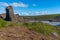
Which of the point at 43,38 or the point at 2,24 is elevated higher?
the point at 2,24

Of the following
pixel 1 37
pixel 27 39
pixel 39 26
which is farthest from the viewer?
pixel 39 26

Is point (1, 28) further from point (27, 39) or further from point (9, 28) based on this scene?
point (27, 39)

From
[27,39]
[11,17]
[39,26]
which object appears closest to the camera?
[27,39]

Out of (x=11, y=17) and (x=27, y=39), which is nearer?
(x=27, y=39)

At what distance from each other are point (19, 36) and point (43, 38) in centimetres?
123

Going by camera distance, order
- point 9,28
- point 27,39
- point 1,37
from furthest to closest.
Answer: point 9,28, point 27,39, point 1,37

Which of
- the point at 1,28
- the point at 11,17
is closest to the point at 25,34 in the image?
the point at 1,28

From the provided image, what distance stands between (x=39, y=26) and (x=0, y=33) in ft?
9.98

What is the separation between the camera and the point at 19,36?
884 centimetres

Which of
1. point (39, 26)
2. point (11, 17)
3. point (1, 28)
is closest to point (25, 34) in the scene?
point (1, 28)

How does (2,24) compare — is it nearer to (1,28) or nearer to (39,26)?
(1,28)

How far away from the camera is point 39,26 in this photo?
36.3 ft

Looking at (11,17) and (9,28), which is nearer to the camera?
(9,28)

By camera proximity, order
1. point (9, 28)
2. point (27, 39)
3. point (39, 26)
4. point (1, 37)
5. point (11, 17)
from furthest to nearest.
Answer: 1. point (11, 17)
2. point (39, 26)
3. point (9, 28)
4. point (27, 39)
5. point (1, 37)
